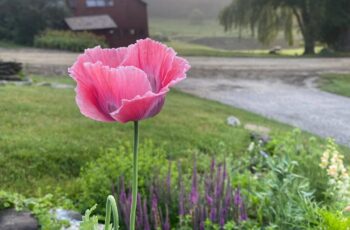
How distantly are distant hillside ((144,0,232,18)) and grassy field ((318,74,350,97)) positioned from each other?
78323 mm

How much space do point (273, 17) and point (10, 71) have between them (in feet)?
73.7

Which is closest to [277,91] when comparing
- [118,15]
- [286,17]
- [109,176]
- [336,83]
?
[336,83]

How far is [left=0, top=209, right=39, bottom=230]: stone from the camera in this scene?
130 inches

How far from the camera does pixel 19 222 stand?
3344 millimetres

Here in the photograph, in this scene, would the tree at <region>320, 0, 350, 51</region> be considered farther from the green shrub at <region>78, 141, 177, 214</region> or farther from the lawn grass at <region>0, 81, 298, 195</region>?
the green shrub at <region>78, 141, 177, 214</region>

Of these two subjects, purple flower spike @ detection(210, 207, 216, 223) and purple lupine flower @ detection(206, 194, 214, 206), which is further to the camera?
purple lupine flower @ detection(206, 194, 214, 206)

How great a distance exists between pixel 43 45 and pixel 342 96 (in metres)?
23.5

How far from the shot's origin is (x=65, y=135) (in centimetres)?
647

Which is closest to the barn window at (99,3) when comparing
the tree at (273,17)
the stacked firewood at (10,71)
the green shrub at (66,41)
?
the green shrub at (66,41)

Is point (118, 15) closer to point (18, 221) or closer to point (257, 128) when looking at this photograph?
point (257, 128)

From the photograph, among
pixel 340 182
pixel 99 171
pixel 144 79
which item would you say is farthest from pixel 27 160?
pixel 144 79

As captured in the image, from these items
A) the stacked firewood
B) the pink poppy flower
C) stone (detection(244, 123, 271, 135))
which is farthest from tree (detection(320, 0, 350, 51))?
the pink poppy flower

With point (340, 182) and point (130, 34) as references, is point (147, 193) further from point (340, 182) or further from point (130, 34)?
point (130, 34)

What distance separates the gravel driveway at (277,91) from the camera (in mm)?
10245
